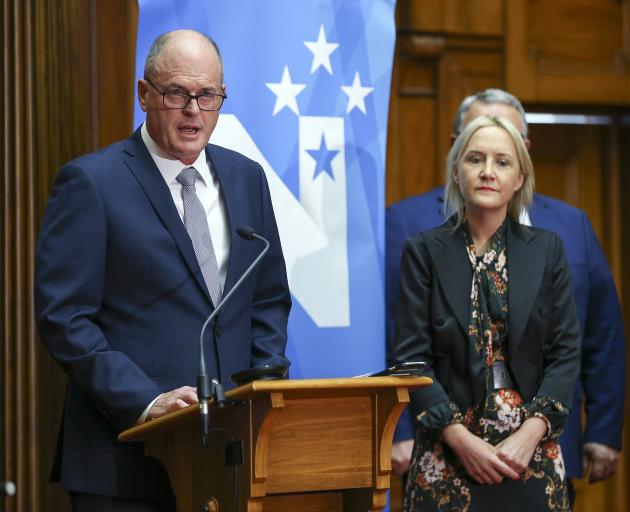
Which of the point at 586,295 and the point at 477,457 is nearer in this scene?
the point at 477,457

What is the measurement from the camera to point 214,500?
243 cm

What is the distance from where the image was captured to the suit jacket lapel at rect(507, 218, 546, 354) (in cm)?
321

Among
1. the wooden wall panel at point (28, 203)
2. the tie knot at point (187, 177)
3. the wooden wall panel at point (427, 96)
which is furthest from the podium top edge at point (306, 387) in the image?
the wooden wall panel at point (427, 96)

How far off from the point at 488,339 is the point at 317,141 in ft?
3.10

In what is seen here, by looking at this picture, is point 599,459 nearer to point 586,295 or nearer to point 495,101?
point 586,295

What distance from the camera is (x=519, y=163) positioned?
3.38 m

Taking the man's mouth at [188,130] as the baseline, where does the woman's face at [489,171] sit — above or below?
below

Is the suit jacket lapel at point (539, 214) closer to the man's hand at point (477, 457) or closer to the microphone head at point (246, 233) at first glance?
the man's hand at point (477, 457)

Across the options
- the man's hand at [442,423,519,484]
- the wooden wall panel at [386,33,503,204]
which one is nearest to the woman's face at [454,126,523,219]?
the man's hand at [442,423,519,484]

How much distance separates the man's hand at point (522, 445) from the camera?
3.08 metres

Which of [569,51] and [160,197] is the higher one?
[569,51]

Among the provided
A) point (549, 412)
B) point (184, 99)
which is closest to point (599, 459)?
point (549, 412)

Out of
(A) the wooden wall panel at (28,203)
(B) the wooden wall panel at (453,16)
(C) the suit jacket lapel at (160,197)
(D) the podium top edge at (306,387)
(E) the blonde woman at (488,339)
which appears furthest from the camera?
(B) the wooden wall panel at (453,16)

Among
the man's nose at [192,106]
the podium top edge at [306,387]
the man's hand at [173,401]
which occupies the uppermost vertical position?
the man's nose at [192,106]
